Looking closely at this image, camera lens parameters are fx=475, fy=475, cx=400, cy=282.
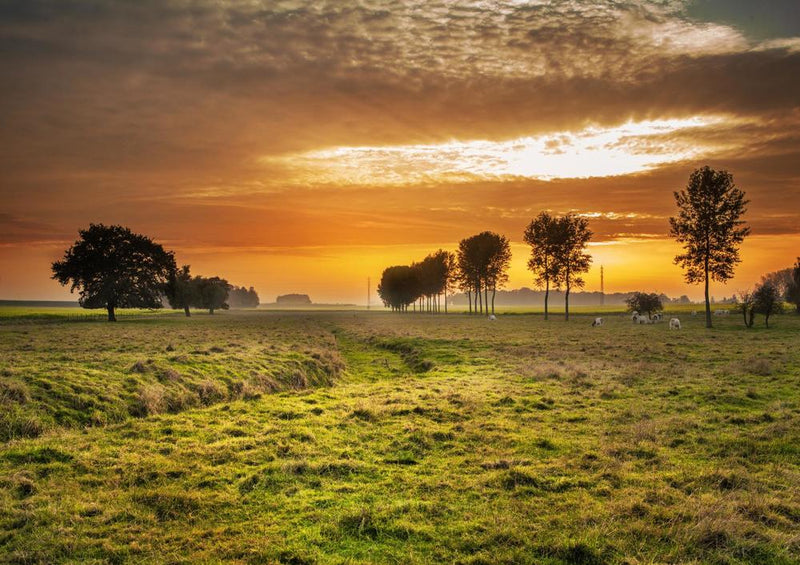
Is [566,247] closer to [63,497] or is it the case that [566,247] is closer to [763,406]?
[763,406]

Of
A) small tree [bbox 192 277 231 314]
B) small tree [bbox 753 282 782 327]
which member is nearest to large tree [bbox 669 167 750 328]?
small tree [bbox 753 282 782 327]

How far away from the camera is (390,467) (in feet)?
36.0

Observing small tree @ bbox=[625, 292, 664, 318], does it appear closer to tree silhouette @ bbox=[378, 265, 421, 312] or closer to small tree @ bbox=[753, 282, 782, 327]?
small tree @ bbox=[753, 282, 782, 327]

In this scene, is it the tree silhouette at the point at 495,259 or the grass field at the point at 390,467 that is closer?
the grass field at the point at 390,467

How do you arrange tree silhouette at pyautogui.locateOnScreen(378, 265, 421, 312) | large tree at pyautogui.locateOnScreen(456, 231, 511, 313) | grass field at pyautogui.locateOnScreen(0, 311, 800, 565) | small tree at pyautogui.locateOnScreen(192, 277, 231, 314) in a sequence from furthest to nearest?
tree silhouette at pyautogui.locateOnScreen(378, 265, 421, 312) → small tree at pyautogui.locateOnScreen(192, 277, 231, 314) → large tree at pyautogui.locateOnScreen(456, 231, 511, 313) → grass field at pyautogui.locateOnScreen(0, 311, 800, 565)

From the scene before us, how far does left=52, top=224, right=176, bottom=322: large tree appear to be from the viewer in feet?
242

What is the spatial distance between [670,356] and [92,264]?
3124 inches

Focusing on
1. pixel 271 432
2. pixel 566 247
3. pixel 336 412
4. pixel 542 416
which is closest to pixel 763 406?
pixel 542 416

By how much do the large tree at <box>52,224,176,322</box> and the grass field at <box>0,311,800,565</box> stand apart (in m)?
59.9

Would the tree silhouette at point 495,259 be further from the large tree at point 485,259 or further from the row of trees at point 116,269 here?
the row of trees at point 116,269

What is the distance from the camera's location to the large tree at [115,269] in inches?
2904

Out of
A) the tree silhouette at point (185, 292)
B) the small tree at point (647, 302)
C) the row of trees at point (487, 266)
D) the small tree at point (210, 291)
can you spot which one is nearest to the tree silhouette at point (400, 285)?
the row of trees at point (487, 266)

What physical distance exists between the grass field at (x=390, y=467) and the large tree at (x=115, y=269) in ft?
197

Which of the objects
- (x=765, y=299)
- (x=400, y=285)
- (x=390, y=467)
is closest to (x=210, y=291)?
(x=400, y=285)
